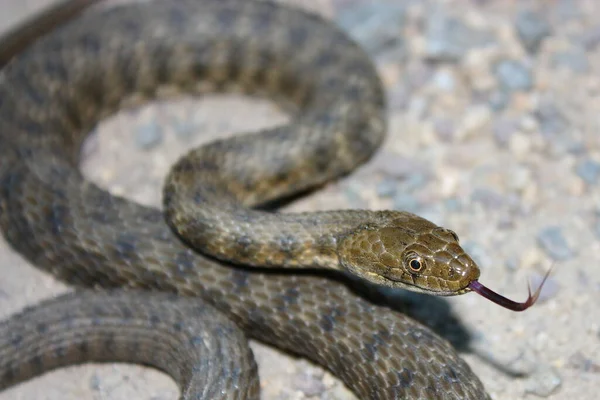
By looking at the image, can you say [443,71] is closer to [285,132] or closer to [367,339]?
[285,132]

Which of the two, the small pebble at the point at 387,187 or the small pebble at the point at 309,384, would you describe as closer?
the small pebble at the point at 309,384

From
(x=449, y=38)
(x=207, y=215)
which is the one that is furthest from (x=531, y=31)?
(x=207, y=215)

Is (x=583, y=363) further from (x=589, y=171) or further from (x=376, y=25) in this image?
(x=376, y=25)

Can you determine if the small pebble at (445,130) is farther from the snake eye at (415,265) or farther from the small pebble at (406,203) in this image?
the snake eye at (415,265)

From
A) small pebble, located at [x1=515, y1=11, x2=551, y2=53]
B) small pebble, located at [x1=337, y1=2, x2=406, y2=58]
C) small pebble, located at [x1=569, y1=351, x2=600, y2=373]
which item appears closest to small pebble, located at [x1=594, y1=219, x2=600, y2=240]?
small pebble, located at [x1=569, y1=351, x2=600, y2=373]

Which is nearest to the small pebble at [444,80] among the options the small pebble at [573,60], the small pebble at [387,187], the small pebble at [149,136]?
the small pebble at [573,60]
